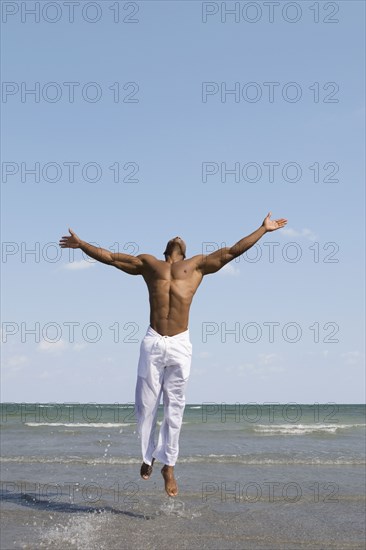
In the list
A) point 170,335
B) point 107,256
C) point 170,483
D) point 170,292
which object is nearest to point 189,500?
point 170,483

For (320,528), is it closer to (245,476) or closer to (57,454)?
(245,476)

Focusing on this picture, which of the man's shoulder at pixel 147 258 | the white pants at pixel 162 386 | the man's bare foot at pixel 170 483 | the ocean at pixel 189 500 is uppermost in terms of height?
the man's shoulder at pixel 147 258

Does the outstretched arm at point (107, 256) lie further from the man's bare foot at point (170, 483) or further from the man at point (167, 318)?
the man's bare foot at point (170, 483)

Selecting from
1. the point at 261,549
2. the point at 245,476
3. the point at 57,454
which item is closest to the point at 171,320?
the point at 261,549

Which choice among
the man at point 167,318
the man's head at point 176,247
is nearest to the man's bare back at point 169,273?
the man at point 167,318

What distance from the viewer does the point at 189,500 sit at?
11.8 metres

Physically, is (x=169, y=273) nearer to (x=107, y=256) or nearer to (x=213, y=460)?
(x=107, y=256)

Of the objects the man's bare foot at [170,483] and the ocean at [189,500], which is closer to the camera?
the man's bare foot at [170,483]

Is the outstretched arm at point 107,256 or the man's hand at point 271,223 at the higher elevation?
the man's hand at point 271,223

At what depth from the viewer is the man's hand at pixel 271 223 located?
6.96 m

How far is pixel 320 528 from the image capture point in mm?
9789

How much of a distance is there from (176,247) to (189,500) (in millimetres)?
6512

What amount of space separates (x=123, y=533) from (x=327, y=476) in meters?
7.75

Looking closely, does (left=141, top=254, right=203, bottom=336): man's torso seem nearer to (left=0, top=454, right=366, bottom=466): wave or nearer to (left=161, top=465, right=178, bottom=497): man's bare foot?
(left=161, top=465, right=178, bottom=497): man's bare foot
